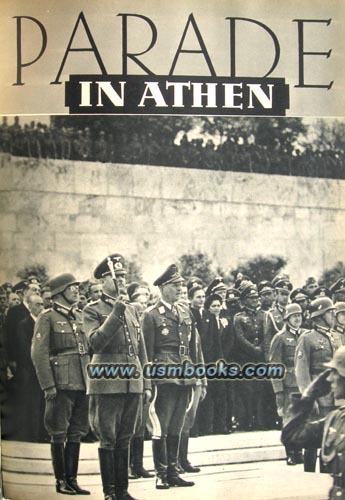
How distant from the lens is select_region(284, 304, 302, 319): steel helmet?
15.2ft

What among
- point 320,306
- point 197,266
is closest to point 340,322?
point 320,306

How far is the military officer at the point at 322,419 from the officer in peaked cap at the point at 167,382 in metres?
0.57

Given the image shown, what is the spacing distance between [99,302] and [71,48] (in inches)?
52.7

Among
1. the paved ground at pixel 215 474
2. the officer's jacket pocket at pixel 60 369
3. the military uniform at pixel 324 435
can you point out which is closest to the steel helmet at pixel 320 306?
the military uniform at pixel 324 435

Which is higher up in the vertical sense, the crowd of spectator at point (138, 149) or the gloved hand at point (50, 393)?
the crowd of spectator at point (138, 149)

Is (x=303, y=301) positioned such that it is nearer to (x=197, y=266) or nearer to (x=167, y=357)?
(x=197, y=266)

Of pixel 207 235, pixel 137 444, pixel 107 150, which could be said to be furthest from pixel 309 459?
pixel 107 150

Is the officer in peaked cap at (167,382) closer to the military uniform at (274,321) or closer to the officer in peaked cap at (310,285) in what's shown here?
the military uniform at (274,321)

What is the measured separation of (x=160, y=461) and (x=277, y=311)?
100cm

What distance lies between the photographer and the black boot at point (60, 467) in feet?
15.0

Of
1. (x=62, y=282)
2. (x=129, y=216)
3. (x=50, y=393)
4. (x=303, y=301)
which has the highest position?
(x=129, y=216)

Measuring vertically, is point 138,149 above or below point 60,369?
above

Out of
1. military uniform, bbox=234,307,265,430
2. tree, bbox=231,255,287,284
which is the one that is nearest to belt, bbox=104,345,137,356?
military uniform, bbox=234,307,265,430

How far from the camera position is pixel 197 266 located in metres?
4.57
